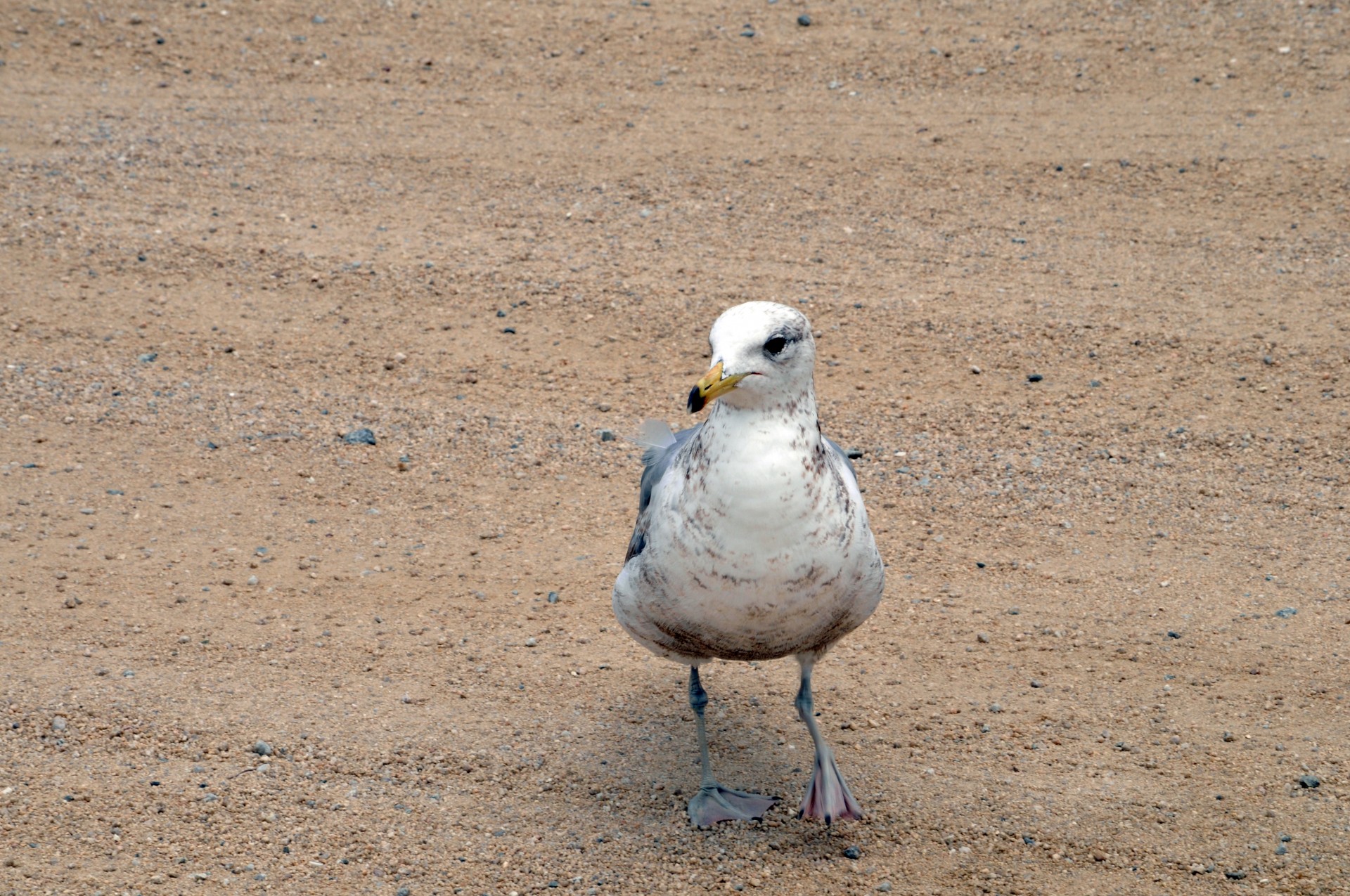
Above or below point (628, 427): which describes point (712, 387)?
below

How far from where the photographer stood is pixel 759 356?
13.8 ft

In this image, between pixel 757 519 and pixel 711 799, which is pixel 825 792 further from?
pixel 757 519

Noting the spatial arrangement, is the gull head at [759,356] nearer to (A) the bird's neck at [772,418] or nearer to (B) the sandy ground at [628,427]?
(A) the bird's neck at [772,418]

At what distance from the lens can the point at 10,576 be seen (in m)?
6.21

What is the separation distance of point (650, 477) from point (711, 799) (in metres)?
1.25

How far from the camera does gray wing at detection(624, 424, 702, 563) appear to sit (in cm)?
493

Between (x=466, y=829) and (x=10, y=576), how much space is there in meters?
2.79

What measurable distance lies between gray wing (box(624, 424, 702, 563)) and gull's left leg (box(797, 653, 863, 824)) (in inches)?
29.4

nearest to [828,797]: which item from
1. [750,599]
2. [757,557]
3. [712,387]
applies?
[750,599]

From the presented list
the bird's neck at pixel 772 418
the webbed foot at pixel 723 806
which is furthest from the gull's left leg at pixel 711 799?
the bird's neck at pixel 772 418

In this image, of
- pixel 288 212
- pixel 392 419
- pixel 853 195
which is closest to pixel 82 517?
pixel 392 419

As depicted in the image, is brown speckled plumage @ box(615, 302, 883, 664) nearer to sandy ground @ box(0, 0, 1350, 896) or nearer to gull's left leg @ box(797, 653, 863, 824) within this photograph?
gull's left leg @ box(797, 653, 863, 824)

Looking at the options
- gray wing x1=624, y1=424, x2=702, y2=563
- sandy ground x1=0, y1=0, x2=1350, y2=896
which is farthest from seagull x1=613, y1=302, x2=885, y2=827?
sandy ground x1=0, y1=0, x2=1350, y2=896

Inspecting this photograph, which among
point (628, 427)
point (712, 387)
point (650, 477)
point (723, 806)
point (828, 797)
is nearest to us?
point (712, 387)
